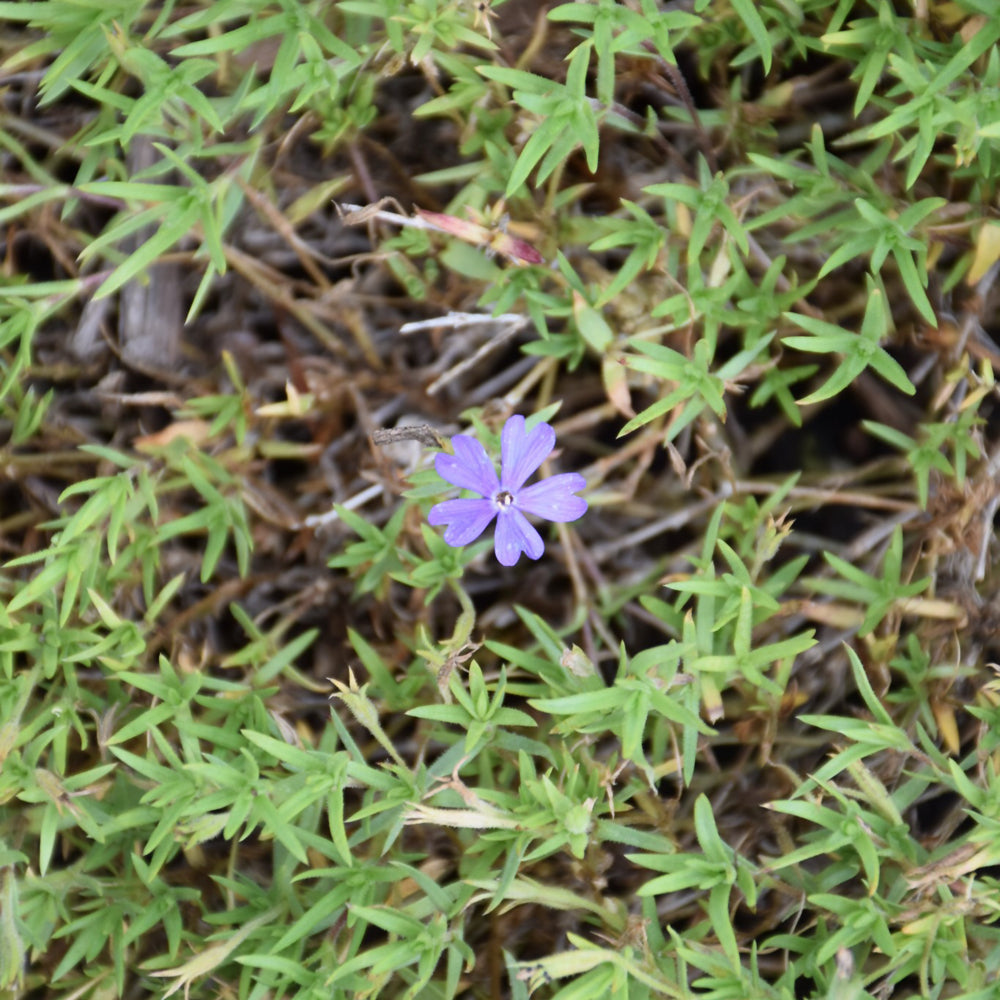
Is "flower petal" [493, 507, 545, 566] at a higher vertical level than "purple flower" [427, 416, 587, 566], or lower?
lower

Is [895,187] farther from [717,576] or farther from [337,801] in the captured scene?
[337,801]

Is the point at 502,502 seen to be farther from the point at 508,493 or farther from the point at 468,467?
the point at 468,467

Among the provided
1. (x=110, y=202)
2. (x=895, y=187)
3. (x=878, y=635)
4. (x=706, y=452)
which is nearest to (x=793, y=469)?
(x=706, y=452)

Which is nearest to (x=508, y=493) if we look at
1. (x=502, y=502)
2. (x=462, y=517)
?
(x=502, y=502)

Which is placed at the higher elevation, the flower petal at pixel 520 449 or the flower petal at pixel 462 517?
the flower petal at pixel 520 449

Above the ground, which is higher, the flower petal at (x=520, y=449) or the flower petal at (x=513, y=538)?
the flower petal at (x=520, y=449)

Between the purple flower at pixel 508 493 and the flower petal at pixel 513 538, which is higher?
the purple flower at pixel 508 493
